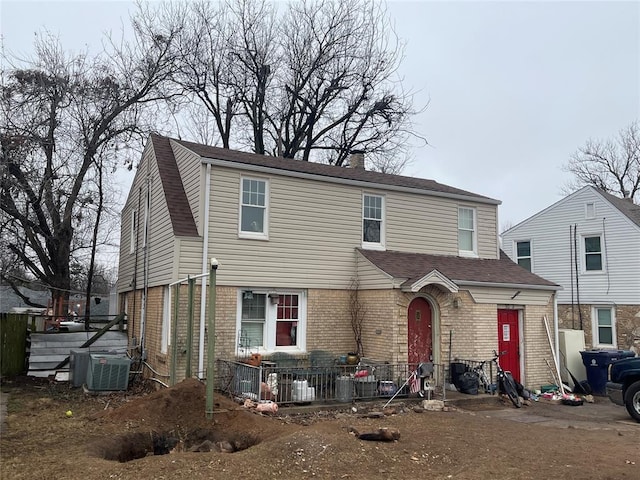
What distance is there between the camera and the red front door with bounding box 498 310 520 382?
15438 mm

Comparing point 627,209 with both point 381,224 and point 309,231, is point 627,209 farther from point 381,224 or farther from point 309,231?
point 309,231

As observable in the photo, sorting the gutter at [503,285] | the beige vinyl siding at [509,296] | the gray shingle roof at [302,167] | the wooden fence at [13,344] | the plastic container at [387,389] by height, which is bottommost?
the plastic container at [387,389]

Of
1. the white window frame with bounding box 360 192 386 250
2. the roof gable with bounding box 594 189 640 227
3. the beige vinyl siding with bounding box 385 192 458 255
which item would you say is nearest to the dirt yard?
the white window frame with bounding box 360 192 386 250

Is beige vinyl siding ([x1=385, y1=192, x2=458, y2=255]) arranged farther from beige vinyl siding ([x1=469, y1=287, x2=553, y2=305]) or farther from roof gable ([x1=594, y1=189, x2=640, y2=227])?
roof gable ([x1=594, y1=189, x2=640, y2=227])

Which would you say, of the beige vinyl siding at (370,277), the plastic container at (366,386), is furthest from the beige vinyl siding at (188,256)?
the plastic container at (366,386)

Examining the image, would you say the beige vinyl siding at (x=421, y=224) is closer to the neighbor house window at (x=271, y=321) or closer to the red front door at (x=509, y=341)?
the red front door at (x=509, y=341)

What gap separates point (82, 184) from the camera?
21.4 metres

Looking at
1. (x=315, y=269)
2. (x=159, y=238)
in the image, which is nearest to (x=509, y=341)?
(x=315, y=269)

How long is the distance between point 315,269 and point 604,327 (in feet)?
47.6

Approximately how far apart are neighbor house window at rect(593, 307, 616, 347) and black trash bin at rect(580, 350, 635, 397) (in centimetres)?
624

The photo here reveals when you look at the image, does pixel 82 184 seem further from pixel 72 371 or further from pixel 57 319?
pixel 72 371

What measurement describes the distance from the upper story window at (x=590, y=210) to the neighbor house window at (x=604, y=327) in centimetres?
399

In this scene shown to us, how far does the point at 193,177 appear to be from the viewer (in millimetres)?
13766

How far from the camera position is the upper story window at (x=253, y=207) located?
13.6m
